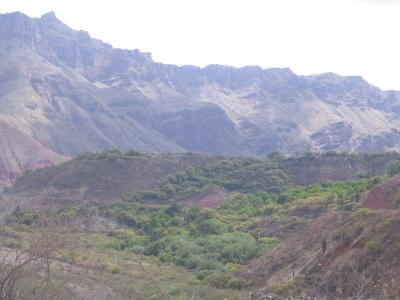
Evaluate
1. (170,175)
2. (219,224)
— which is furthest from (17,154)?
(219,224)

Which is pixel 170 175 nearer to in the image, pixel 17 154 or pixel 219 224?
→ pixel 219 224

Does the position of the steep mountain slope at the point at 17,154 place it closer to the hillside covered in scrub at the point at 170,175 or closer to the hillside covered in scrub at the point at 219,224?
the hillside covered in scrub at the point at 170,175

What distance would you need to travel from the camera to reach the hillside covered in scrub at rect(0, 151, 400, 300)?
3231 centimetres

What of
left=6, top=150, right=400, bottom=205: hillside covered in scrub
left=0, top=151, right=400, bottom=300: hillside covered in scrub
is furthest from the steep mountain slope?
left=0, top=151, right=400, bottom=300: hillside covered in scrub

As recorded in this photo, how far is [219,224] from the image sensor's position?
198ft

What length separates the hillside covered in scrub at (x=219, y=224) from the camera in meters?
32.3

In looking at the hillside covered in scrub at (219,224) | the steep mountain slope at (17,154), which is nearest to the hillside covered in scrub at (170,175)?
the hillside covered in scrub at (219,224)

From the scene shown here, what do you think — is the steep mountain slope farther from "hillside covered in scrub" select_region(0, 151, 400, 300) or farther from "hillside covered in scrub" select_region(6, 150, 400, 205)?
"hillside covered in scrub" select_region(0, 151, 400, 300)

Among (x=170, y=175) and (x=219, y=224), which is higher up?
(x=219, y=224)

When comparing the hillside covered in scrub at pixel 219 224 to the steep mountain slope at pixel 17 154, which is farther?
the steep mountain slope at pixel 17 154

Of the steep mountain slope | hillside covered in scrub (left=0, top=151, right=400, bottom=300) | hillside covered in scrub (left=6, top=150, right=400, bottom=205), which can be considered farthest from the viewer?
the steep mountain slope

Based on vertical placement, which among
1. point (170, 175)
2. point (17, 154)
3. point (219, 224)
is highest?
point (219, 224)

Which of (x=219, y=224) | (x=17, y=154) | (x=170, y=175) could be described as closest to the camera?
(x=219, y=224)

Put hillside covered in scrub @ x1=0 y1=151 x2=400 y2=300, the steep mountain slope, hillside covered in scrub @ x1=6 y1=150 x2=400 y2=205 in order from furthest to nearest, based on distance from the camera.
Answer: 1. the steep mountain slope
2. hillside covered in scrub @ x1=6 y1=150 x2=400 y2=205
3. hillside covered in scrub @ x1=0 y1=151 x2=400 y2=300
